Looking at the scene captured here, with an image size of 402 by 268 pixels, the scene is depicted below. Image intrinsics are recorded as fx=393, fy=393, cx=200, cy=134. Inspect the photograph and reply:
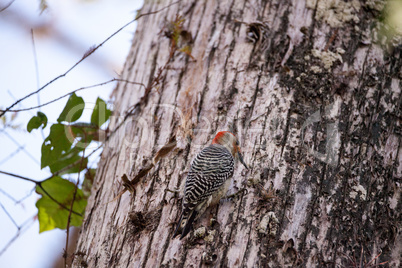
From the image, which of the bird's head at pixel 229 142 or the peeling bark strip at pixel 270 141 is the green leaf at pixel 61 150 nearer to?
the peeling bark strip at pixel 270 141

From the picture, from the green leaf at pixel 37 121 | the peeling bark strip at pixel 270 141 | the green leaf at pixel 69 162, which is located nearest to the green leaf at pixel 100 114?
the peeling bark strip at pixel 270 141

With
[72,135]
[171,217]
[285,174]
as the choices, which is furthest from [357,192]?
[72,135]

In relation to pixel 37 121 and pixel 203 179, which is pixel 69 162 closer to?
pixel 37 121

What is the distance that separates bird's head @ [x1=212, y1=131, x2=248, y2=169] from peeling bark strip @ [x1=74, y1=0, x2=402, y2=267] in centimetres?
5

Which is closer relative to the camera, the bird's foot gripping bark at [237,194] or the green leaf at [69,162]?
the bird's foot gripping bark at [237,194]

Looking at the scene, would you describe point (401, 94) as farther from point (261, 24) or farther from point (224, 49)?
point (224, 49)

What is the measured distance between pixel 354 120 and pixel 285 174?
638mm

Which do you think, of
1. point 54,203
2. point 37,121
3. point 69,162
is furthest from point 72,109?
point 54,203

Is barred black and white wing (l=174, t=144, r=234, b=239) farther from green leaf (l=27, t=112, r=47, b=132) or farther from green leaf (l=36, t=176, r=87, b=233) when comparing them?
green leaf (l=36, t=176, r=87, b=233)

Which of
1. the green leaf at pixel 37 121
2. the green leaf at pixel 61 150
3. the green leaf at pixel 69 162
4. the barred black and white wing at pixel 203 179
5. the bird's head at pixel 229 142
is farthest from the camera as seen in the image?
the green leaf at pixel 69 162

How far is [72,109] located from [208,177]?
113 cm

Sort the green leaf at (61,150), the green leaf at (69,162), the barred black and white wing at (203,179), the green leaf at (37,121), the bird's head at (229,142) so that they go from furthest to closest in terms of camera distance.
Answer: the green leaf at (69,162), the green leaf at (61,150), the green leaf at (37,121), the bird's head at (229,142), the barred black and white wing at (203,179)

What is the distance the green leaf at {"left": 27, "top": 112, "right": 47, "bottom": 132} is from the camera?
279 centimetres

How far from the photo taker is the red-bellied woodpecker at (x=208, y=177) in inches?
91.8
